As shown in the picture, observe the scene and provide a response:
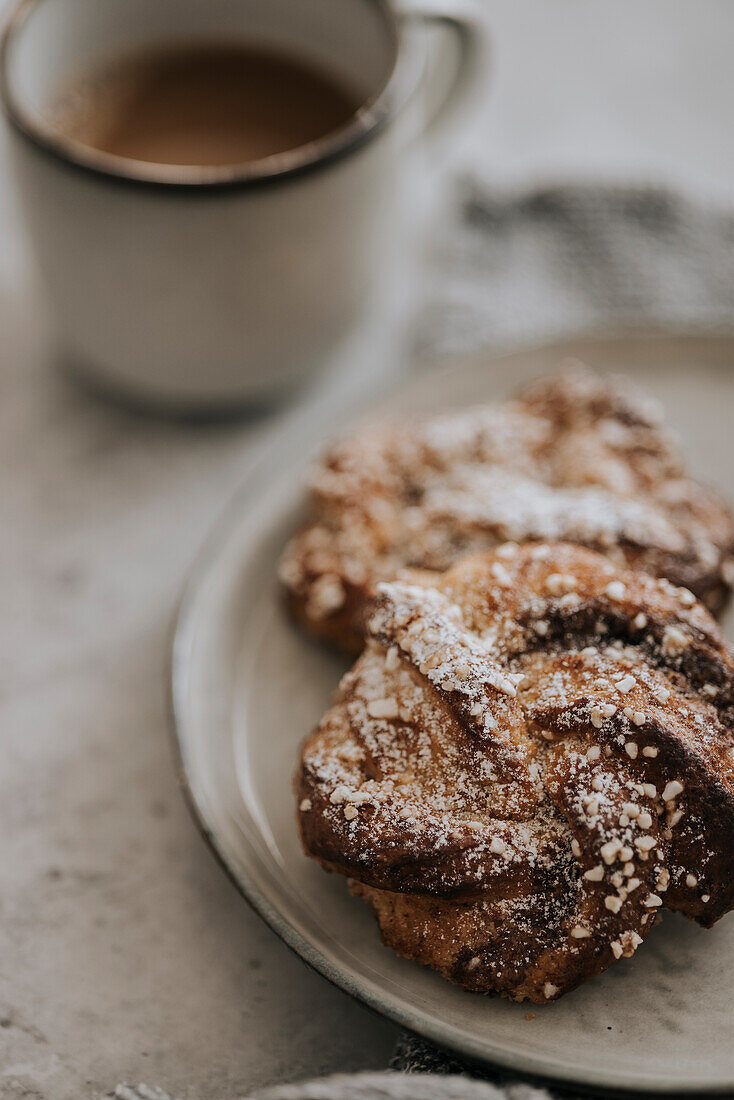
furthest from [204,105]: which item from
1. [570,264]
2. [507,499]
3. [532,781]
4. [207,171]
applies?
[532,781]

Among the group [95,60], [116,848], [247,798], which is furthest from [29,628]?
[95,60]

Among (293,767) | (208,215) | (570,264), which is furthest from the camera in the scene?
(570,264)

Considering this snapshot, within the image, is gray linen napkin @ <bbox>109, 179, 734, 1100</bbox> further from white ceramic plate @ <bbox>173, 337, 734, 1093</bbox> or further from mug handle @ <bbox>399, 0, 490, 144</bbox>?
mug handle @ <bbox>399, 0, 490, 144</bbox>

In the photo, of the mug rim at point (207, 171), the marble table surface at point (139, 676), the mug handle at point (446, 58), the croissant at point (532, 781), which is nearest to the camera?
the croissant at point (532, 781)

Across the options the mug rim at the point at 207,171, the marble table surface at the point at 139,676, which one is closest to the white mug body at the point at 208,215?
the mug rim at the point at 207,171

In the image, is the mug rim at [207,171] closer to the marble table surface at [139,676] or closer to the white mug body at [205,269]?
the white mug body at [205,269]

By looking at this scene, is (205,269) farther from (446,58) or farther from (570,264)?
(570,264)
